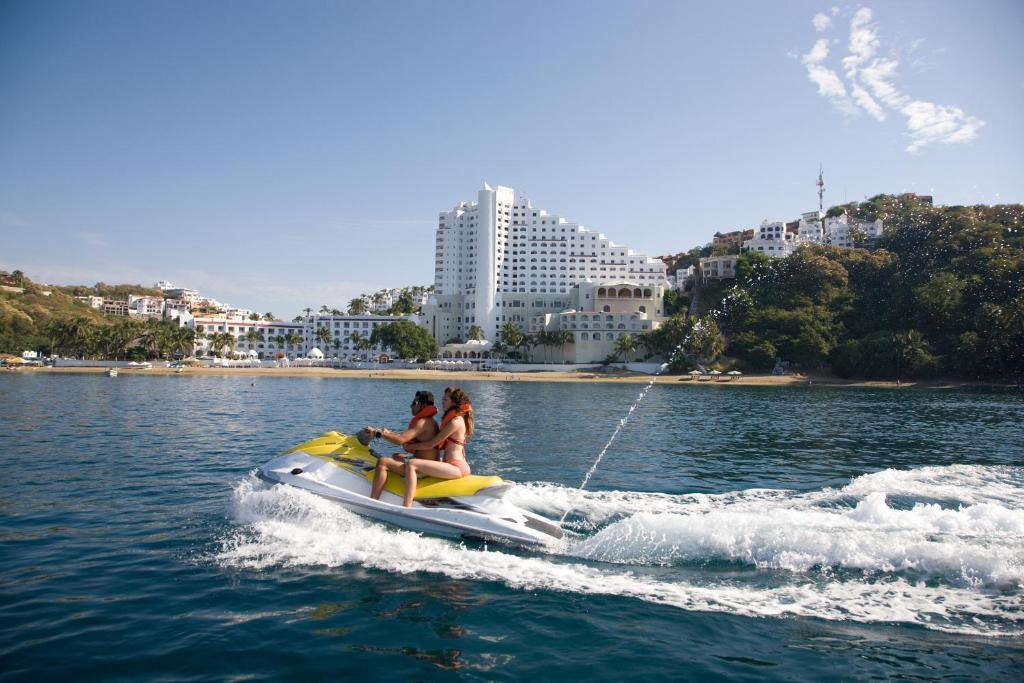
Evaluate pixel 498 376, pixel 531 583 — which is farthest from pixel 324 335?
pixel 531 583

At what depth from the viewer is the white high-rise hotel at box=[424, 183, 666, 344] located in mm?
121562

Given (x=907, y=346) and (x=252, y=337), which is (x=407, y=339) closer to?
(x=252, y=337)

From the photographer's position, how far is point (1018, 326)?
64.2 metres

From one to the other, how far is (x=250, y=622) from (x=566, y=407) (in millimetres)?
36705

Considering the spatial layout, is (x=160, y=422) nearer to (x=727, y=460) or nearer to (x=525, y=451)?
(x=525, y=451)

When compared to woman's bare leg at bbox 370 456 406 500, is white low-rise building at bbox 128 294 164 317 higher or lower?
higher

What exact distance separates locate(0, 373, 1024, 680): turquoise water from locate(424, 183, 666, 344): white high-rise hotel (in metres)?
105

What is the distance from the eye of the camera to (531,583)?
28.3ft

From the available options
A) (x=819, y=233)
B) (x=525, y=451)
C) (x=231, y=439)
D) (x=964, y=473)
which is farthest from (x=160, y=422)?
(x=819, y=233)

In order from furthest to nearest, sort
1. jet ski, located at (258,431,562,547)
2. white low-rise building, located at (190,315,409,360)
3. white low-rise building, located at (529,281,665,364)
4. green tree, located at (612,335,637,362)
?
white low-rise building, located at (190,315,409,360), white low-rise building, located at (529,281,665,364), green tree, located at (612,335,637,362), jet ski, located at (258,431,562,547)

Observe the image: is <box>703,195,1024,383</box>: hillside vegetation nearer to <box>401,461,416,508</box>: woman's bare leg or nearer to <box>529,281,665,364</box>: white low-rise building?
<box>529,281,665,364</box>: white low-rise building

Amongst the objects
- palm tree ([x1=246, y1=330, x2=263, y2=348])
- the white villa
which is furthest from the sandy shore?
the white villa

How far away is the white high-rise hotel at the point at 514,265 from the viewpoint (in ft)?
399

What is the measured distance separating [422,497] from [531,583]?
2.53 meters
